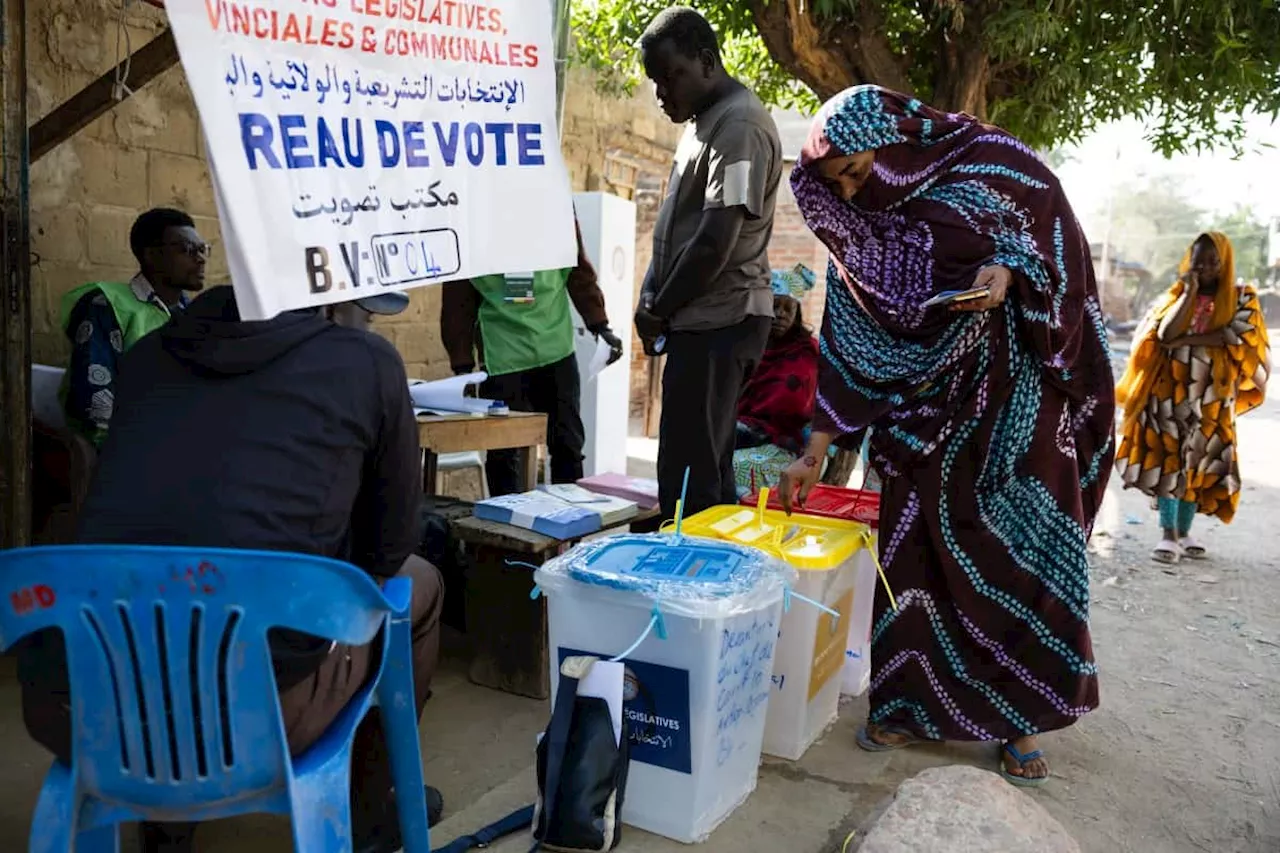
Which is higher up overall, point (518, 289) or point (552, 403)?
point (518, 289)

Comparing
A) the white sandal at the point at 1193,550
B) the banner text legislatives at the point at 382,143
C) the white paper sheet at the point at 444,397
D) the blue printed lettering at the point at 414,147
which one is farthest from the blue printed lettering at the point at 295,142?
the white sandal at the point at 1193,550

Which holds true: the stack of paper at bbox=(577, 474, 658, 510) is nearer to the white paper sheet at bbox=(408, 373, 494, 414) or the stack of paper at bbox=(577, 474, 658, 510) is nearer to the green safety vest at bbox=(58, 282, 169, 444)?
the white paper sheet at bbox=(408, 373, 494, 414)

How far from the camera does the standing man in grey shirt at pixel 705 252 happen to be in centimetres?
330

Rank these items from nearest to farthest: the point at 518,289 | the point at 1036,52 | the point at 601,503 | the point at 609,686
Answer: the point at 609,686 < the point at 601,503 < the point at 518,289 < the point at 1036,52

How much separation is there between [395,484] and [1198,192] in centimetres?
8093

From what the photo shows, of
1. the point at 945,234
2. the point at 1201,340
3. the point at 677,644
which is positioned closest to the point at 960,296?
the point at 945,234

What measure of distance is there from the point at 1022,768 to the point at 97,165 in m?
3.88

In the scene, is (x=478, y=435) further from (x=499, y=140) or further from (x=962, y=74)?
(x=962, y=74)

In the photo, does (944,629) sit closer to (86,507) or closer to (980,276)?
(980,276)

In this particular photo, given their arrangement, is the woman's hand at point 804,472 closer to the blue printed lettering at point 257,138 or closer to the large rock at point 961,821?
the large rock at point 961,821

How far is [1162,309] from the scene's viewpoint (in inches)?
219

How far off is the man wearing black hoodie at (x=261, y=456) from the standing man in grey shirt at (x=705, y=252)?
5.54ft

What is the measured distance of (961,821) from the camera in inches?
80.3

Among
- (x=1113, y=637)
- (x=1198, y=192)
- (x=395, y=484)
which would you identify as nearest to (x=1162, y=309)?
(x=1113, y=637)
